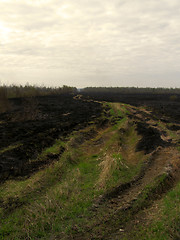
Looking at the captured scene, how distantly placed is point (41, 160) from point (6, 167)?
209 cm

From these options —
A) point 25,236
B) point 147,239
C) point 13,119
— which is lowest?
point 25,236

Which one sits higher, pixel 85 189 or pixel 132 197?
pixel 132 197

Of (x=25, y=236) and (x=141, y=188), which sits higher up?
(x=141, y=188)

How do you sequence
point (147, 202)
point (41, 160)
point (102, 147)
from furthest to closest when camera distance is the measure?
1. point (102, 147)
2. point (41, 160)
3. point (147, 202)

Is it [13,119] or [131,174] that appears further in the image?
[13,119]

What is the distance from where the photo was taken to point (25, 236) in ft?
17.4

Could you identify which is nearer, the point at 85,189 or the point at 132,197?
the point at 132,197

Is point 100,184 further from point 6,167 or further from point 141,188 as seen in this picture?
point 6,167

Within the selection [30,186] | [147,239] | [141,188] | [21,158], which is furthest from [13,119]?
[147,239]

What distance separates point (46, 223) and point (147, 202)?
3.89 metres

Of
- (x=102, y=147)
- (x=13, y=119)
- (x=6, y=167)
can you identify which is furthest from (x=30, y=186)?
(x=13, y=119)

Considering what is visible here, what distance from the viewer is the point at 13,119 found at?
74.0ft

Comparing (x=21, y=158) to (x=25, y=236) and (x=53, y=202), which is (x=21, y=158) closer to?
(x=53, y=202)

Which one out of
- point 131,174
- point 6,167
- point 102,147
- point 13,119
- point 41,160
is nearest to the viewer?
point 131,174
